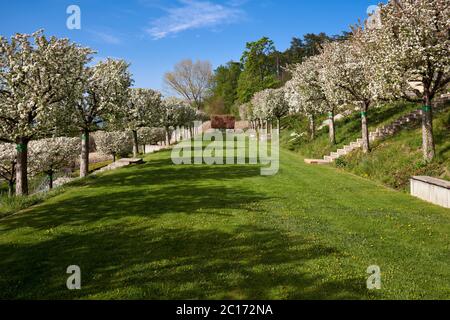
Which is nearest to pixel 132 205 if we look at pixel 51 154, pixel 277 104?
pixel 51 154

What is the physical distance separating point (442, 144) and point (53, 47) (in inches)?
933

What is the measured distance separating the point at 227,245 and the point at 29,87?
1585cm

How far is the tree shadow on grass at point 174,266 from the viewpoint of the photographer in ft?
24.6

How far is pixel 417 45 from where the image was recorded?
1820 cm

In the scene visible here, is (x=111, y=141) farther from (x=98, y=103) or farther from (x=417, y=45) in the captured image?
(x=417, y=45)

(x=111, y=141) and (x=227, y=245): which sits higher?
(x=111, y=141)

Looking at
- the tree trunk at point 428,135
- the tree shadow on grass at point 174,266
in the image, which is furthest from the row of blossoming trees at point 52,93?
the tree trunk at point 428,135

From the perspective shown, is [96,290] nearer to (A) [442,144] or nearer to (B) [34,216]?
(B) [34,216]

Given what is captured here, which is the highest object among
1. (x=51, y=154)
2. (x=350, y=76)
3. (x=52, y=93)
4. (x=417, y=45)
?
(x=350, y=76)

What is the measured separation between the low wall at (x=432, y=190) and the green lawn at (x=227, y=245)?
24.7 inches

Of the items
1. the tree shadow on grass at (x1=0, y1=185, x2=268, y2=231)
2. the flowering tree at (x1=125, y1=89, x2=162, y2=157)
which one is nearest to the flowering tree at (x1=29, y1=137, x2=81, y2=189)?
the flowering tree at (x1=125, y1=89, x2=162, y2=157)

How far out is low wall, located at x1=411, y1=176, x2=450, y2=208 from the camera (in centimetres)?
1516
